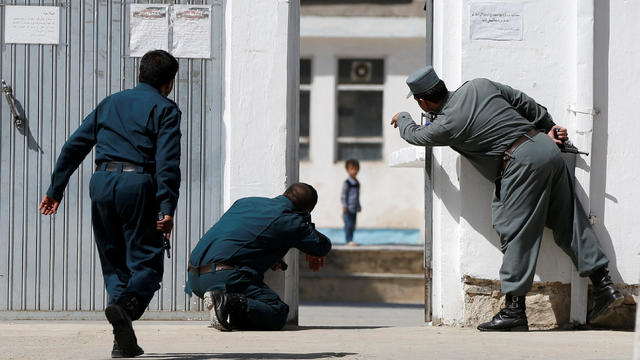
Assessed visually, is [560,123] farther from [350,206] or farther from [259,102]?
[350,206]

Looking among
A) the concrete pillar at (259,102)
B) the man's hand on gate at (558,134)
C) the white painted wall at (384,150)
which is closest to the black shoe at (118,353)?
the concrete pillar at (259,102)

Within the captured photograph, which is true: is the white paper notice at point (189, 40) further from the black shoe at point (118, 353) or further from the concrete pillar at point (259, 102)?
the black shoe at point (118, 353)

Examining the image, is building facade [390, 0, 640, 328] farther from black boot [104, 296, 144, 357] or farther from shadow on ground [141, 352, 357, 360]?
black boot [104, 296, 144, 357]

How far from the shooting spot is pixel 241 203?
8055mm

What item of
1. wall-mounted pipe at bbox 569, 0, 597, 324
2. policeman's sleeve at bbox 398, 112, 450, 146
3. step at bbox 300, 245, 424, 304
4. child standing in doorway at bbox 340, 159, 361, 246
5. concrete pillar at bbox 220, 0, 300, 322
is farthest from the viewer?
child standing in doorway at bbox 340, 159, 361, 246

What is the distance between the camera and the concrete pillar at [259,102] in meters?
8.29

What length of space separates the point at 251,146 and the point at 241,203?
0.45 meters

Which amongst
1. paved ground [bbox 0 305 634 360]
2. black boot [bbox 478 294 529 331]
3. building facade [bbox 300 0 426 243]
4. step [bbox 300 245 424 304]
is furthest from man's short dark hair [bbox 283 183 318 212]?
building facade [bbox 300 0 426 243]

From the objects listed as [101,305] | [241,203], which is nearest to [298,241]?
[241,203]

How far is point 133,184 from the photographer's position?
20.7ft

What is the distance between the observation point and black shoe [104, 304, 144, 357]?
20.0ft

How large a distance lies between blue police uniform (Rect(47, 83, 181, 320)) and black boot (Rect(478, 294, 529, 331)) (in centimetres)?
242

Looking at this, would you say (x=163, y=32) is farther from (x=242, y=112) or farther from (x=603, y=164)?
(x=603, y=164)

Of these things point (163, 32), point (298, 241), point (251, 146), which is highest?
point (163, 32)
